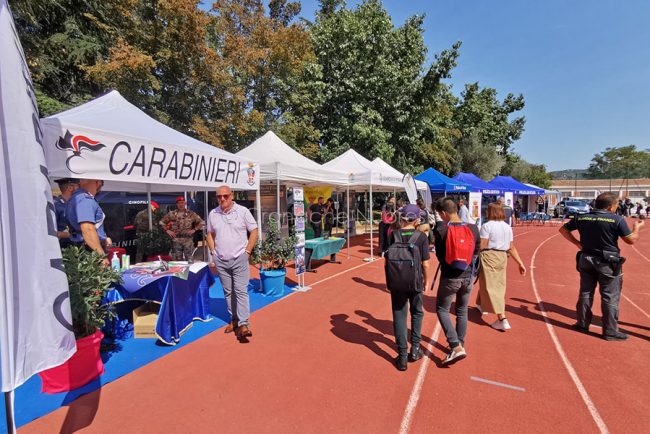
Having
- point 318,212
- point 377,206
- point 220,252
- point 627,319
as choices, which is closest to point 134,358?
point 220,252

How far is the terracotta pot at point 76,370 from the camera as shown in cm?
311

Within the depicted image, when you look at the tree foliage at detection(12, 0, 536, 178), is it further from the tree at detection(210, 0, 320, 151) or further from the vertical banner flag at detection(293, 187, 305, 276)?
the vertical banner flag at detection(293, 187, 305, 276)

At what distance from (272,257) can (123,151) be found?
3113 mm

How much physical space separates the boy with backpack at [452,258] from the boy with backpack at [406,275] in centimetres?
24

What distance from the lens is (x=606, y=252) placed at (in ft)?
13.6

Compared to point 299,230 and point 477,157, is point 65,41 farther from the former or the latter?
point 477,157

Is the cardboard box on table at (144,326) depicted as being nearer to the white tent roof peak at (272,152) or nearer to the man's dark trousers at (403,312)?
the man's dark trousers at (403,312)

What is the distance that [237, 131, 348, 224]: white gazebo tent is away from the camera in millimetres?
7582

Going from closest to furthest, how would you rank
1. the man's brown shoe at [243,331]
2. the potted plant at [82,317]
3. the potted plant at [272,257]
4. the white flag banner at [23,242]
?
the white flag banner at [23,242] < the potted plant at [82,317] < the man's brown shoe at [243,331] < the potted plant at [272,257]

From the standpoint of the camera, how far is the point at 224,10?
679 inches

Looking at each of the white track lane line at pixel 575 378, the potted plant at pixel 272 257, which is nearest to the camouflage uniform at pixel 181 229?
the potted plant at pixel 272 257

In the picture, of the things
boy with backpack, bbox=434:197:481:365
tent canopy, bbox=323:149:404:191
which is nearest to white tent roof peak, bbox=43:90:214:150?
boy with backpack, bbox=434:197:481:365

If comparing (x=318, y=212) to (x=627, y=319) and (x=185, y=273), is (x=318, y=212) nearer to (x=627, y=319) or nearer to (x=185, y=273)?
(x=185, y=273)

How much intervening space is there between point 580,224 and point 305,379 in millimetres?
3977
